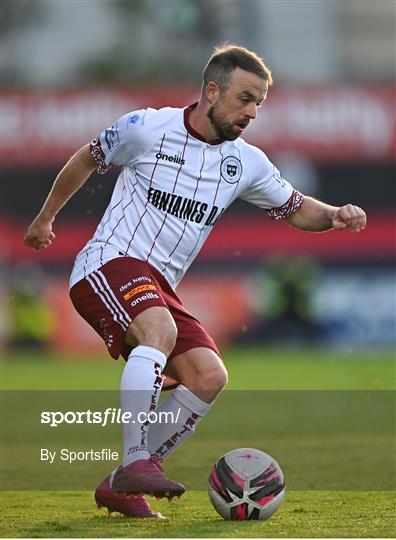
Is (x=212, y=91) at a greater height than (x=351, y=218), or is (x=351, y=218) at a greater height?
(x=212, y=91)

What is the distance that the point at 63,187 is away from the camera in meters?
6.64

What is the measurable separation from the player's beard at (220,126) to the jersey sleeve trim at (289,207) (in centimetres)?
63

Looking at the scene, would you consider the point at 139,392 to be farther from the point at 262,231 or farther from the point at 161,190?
the point at 262,231

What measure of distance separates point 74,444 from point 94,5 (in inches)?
1194

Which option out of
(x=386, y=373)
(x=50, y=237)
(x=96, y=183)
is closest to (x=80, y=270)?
(x=50, y=237)

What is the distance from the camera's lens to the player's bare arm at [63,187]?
21.6 feet

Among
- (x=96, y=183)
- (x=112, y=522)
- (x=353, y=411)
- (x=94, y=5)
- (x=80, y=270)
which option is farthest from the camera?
(x=94, y=5)

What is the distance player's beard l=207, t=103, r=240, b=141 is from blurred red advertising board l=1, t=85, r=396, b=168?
16.1 m

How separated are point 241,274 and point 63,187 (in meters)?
15.8

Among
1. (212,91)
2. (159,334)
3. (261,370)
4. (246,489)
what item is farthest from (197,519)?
(261,370)

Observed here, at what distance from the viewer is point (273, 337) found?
22516mm

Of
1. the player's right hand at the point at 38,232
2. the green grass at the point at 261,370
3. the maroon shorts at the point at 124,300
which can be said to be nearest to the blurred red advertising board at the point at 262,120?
the green grass at the point at 261,370

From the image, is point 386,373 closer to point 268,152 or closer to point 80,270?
point 268,152

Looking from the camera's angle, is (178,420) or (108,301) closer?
(108,301)
